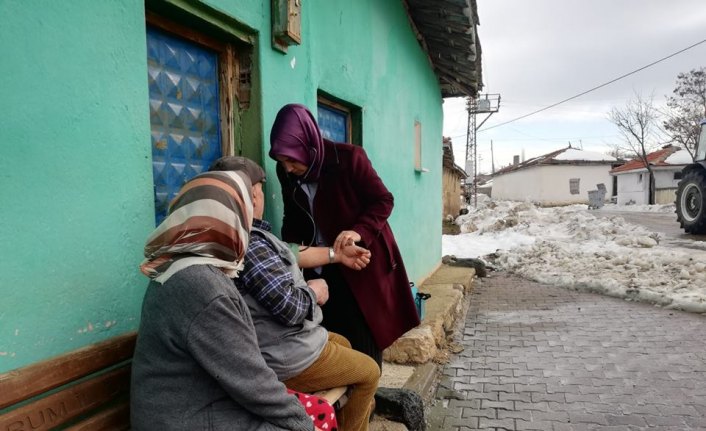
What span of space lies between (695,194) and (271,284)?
49.8 ft

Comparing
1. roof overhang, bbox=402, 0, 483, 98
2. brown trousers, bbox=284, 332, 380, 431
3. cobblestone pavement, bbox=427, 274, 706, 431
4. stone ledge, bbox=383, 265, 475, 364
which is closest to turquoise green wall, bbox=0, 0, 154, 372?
brown trousers, bbox=284, 332, 380, 431

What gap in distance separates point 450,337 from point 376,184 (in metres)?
3.61

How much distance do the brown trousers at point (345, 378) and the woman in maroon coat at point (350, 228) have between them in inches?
10.6

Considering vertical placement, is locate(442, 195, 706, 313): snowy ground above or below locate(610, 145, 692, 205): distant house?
below

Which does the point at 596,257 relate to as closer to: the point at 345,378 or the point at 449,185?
the point at 345,378

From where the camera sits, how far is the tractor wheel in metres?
12.7

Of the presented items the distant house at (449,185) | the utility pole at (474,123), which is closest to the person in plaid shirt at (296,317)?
the distant house at (449,185)

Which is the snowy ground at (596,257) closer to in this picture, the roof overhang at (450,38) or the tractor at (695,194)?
the tractor at (695,194)

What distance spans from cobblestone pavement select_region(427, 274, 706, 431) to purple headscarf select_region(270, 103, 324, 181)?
2406 mm

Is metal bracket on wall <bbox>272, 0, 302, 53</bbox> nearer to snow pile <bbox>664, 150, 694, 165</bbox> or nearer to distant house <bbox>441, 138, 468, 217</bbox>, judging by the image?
distant house <bbox>441, 138, 468, 217</bbox>

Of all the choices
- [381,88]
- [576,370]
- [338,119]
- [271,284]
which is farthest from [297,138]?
[576,370]

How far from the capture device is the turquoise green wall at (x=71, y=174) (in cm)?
151

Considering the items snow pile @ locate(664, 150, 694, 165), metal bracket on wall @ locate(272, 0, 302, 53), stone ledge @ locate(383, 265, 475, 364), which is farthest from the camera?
snow pile @ locate(664, 150, 694, 165)

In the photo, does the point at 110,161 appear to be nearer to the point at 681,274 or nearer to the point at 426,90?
the point at 426,90
